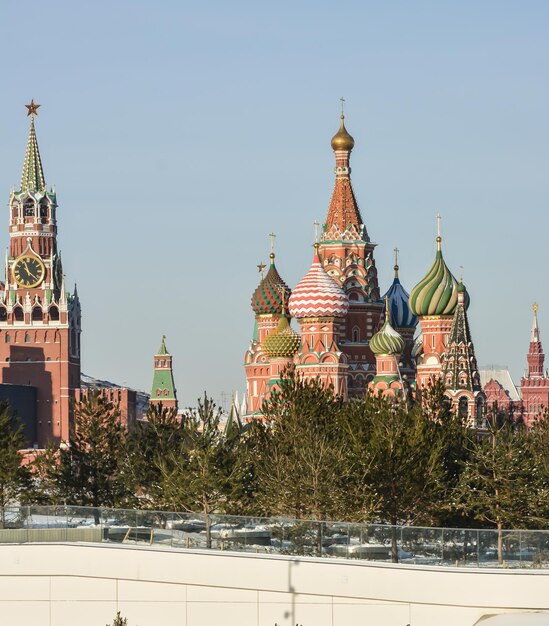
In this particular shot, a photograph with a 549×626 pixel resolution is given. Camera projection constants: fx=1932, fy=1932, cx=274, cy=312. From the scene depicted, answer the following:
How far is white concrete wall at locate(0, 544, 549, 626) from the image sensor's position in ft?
150

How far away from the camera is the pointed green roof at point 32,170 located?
176988 millimetres

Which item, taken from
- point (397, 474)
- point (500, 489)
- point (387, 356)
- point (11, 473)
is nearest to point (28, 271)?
point (387, 356)

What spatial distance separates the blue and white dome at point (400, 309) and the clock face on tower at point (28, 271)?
2227 inches

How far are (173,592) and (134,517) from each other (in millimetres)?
2457

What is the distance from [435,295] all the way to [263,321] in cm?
1719

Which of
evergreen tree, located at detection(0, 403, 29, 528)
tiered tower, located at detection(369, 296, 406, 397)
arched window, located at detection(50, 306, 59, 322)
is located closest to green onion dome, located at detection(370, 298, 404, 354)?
tiered tower, located at detection(369, 296, 406, 397)

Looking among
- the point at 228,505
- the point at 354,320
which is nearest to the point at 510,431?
the point at 228,505

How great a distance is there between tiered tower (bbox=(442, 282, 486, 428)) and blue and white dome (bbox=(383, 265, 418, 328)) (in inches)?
336

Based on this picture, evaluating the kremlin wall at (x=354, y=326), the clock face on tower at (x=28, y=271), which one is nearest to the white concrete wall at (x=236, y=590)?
the kremlin wall at (x=354, y=326)

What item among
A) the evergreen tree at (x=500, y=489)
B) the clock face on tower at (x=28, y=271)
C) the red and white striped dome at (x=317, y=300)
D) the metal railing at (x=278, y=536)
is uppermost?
the clock face on tower at (x=28, y=271)

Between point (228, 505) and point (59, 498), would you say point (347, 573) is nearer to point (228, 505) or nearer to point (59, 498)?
point (228, 505)

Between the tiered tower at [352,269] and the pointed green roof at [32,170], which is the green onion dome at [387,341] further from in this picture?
the pointed green roof at [32,170]

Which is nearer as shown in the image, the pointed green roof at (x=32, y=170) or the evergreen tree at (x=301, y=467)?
the evergreen tree at (x=301, y=467)

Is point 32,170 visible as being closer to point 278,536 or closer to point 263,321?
point 263,321
